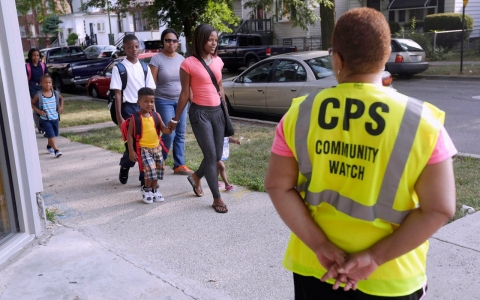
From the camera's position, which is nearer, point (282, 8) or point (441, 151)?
point (441, 151)

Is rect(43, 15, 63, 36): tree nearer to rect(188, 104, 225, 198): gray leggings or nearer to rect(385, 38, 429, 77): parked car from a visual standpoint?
rect(385, 38, 429, 77): parked car

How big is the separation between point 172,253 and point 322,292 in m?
2.38

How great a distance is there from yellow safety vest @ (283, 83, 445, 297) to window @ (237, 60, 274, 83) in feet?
30.1

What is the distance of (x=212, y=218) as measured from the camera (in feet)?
16.3

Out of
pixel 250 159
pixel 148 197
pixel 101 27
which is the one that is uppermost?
pixel 101 27

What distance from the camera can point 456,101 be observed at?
12414 mm

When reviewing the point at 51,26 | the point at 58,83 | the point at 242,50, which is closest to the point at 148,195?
the point at 58,83

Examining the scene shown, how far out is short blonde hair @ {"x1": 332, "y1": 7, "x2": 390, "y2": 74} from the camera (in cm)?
177

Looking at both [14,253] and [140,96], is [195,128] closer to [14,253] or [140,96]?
[140,96]

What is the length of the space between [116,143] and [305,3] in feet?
31.1

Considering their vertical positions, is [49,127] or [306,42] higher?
[306,42]

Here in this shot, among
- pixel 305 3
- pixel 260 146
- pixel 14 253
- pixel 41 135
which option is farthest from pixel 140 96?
pixel 305 3

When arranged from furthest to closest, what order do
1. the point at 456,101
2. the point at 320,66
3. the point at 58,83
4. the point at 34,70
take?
the point at 58,83 → the point at 456,101 → the point at 34,70 → the point at 320,66

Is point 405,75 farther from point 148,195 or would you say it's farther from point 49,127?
point 148,195
